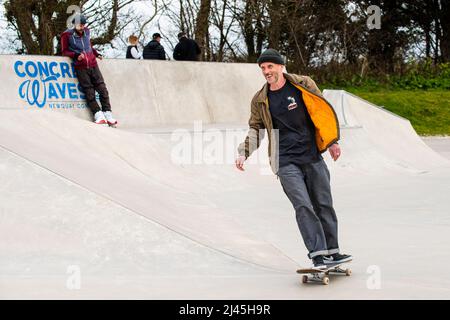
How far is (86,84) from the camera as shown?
14.6 metres

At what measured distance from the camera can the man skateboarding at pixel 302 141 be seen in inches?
236

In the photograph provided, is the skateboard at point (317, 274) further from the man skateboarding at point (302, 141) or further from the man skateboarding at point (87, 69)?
the man skateboarding at point (87, 69)

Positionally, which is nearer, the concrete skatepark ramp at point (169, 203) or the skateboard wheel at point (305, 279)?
the skateboard wheel at point (305, 279)

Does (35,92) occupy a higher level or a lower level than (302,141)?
higher

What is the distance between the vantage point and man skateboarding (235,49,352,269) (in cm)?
599

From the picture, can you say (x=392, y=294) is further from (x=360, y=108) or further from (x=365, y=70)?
(x=365, y=70)

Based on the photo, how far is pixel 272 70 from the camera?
5977 millimetres

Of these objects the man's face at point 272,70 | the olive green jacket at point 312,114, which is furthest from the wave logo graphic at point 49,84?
the man's face at point 272,70

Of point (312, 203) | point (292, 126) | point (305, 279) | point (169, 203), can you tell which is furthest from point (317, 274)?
point (169, 203)

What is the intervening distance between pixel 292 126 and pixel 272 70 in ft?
1.41

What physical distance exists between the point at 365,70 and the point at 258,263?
26044 mm

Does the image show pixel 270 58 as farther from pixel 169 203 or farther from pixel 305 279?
Result: pixel 169 203

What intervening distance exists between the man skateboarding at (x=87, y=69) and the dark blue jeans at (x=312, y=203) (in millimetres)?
8859

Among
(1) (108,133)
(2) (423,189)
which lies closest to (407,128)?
(2) (423,189)
